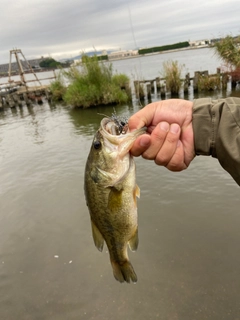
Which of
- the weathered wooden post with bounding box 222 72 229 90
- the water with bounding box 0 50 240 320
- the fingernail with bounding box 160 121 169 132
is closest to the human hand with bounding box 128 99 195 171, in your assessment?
the fingernail with bounding box 160 121 169 132

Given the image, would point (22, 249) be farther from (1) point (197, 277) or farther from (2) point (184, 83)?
(2) point (184, 83)

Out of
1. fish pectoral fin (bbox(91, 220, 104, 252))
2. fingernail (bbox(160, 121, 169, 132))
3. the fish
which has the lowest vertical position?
fish pectoral fin (bbox(91, 220, 104, 252))

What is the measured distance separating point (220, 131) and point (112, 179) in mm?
1066

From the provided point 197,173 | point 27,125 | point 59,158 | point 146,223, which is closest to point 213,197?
point 197,173

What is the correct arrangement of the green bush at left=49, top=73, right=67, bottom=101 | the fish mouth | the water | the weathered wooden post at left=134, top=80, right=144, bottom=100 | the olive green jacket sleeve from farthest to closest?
1. the green bush at left=49, top=73, right=67, bottom=101
2. the weathered wooden post at left=134, top=80, right=144, bottom=100
3. the water
4. the olive green jacket sleeve
5. the fish mouth

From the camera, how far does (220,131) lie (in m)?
2.42

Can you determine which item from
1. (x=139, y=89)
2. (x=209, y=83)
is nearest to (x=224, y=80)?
(x=209, y=83)

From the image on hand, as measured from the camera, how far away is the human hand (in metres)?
2.46

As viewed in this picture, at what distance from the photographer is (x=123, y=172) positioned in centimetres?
228

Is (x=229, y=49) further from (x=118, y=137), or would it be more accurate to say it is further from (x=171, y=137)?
(x=118, y=137)

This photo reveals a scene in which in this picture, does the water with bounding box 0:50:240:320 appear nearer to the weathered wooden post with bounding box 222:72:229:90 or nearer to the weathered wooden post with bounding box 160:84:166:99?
the weathered wooden post with bounding box 160:84:166:99

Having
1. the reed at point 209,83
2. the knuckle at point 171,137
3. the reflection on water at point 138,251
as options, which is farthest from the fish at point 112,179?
the reed at point 209,83

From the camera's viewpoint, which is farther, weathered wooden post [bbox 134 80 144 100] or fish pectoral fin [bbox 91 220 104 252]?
weathered wooden post [bbox 134 80 144 100]

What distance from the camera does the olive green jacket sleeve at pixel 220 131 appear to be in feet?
7.80
